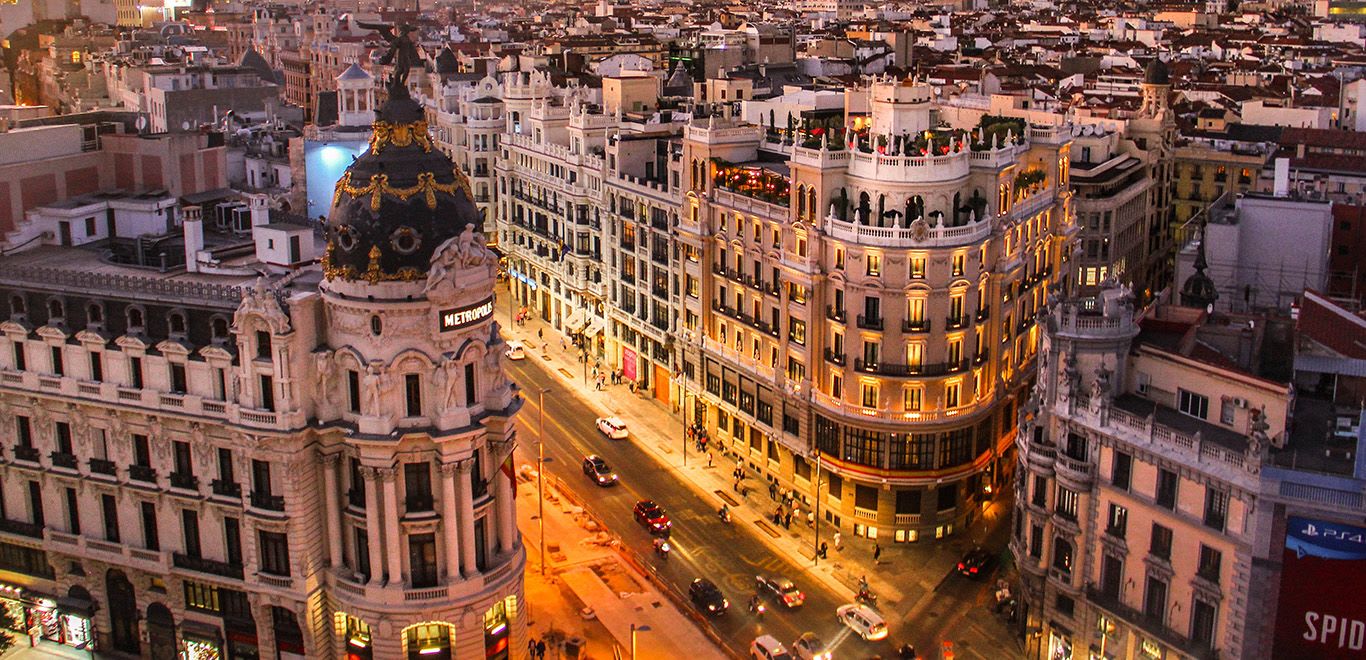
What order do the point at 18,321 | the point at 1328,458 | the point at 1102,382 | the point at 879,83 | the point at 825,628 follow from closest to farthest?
the point at 1328,458, the point at 1102,382, the point at 18,321, the point at 825,628, the point at 879,83

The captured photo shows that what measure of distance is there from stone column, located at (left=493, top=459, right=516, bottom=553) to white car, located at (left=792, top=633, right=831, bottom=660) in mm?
19782

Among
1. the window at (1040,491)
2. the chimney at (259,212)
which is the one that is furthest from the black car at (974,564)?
the chimney at (259,212)

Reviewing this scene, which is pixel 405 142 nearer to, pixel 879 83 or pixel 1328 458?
pixel 879 83

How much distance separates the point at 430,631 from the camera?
3132 inches

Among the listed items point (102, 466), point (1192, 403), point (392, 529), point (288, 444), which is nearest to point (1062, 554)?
point (1192, 403)

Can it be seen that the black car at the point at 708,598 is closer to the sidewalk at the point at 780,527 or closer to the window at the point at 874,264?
the sidewalk at the point at 780,527

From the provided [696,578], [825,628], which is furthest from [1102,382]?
[696,578]

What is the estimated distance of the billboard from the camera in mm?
65688

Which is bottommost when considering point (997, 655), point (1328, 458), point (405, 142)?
point (997, 655)

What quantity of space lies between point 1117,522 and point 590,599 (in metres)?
35.8

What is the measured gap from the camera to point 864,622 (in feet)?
289

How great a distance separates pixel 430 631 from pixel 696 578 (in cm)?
2337

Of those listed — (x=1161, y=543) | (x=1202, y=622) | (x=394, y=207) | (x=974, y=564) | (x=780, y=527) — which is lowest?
(x=780, y=527)

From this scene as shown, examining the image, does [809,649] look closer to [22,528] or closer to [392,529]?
[392,529]
